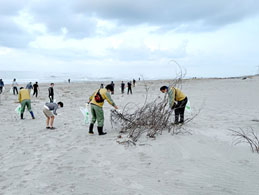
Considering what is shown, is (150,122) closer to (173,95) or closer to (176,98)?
(173,95)

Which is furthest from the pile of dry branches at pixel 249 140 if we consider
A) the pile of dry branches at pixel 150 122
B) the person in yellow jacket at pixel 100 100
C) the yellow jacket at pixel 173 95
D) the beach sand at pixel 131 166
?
the person in yellow jacket at pixel 100 100

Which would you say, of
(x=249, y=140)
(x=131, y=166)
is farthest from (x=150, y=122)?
(x=249, y=140)

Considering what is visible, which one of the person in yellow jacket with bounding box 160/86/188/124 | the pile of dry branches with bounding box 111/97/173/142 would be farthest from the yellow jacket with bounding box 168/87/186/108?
the pile of dry branches with bounding box 111/97/173/142

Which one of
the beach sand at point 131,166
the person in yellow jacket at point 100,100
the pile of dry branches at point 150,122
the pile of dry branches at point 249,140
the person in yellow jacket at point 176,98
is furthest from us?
the person in yellow jacket at point 176,98

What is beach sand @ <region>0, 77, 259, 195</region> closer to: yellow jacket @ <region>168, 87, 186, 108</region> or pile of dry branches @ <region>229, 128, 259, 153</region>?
pile of dry branches @ <region>229, 128, 259, 153</region>

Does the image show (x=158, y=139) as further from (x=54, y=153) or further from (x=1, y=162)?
(x=1, y=162)

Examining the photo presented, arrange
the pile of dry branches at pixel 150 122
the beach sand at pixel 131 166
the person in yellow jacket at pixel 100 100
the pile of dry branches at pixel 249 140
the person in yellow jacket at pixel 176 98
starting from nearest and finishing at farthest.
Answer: the beach sand at pixel 131 166
the pile of dry branches at pixel 249 140
the pile of dry branches at pixel 150 122
the person in yellow jacket at pixel 100 100
the person in yellow jacket at pixel 176 98

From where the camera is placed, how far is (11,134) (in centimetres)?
646

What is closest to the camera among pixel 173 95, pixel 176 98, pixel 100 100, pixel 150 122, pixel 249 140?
pixel 249 140

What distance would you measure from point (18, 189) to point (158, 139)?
3014 mm

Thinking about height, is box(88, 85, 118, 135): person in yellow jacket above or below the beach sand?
above

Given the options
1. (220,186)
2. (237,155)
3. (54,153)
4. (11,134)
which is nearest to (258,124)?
(237,155)

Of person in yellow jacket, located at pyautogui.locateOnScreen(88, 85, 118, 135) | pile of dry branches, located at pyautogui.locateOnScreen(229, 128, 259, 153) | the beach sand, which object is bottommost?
the beach sand

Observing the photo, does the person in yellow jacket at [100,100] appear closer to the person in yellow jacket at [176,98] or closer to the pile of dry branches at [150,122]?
the pile of dry branches at [150,122]
